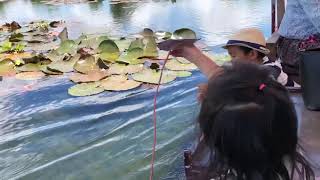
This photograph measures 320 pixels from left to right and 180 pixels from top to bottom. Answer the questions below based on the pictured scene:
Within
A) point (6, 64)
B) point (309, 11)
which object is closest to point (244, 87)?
point (309, 11)

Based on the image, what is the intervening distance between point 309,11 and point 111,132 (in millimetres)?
1206

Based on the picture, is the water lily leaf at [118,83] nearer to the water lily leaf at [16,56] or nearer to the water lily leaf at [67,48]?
the water lily leaf at [67,48]

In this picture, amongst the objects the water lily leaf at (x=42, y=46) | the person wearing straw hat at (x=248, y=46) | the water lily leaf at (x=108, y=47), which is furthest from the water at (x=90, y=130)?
the water lily leaf at (x=42, y=46)

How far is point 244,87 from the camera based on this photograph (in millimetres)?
768

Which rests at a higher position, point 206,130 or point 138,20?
point 206,130

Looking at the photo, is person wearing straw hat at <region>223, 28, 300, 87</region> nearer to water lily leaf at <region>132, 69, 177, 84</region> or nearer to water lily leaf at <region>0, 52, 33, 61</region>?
water lily leaf at <region>132, 69, 177, 84</region>

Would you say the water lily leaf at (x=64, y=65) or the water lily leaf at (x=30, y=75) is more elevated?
the water lily leaf at (x=64, y=65)

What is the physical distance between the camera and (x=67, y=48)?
3764 millimetres

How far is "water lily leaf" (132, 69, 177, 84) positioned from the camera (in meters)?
3.00

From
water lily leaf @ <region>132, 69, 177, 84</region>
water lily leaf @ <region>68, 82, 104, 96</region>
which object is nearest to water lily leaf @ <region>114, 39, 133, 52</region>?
water lily leaf @ <region>132, 69, 177, 84</region>

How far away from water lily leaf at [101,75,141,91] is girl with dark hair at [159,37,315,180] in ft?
7.01

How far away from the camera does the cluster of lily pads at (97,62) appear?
3037mm

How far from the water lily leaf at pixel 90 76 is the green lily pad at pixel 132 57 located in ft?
0.85

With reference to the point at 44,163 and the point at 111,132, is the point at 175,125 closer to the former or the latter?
the point at 111,132
